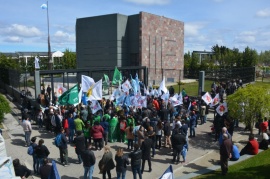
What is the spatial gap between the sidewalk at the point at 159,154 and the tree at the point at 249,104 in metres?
1.77

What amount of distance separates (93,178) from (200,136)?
7948mm

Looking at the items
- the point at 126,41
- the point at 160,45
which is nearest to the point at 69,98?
the point at 126,41

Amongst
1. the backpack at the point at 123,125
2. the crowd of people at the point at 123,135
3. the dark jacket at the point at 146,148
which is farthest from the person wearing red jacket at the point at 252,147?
the backpack at the point at 123,125

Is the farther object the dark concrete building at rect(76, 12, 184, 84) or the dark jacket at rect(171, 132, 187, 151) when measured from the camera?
the dark concrete building at rect(76, 12, 184, 84)

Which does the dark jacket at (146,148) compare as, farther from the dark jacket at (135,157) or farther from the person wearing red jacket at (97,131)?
the person wearing red jacket at (97,131)

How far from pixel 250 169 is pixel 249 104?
4366 millimetres

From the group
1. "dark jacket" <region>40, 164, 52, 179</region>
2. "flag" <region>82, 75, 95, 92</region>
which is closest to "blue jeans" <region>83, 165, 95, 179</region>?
"dark jacket" <region>40, 164, 52, 179</region>

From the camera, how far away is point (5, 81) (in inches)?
1420

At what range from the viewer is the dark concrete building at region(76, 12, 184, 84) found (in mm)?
40969

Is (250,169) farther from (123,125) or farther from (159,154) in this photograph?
(123,125)

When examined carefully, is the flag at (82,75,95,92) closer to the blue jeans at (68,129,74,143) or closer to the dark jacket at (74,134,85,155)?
the blue jeans at (68,129,74,143)

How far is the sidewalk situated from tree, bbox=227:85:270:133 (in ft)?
5.81

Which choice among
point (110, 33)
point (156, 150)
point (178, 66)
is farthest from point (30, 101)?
point (178, 66)

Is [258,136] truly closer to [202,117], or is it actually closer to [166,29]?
[202,117]
